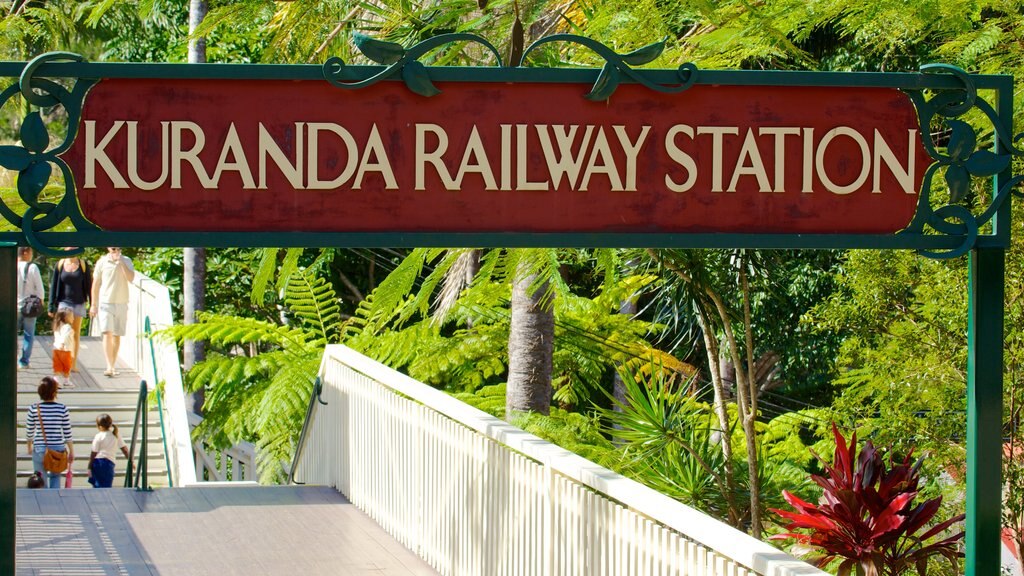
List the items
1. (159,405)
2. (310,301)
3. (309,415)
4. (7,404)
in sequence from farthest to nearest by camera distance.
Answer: (310,301) < (159,405) < (309,415) < (7,404)

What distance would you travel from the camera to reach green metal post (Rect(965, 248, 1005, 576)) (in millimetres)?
4121

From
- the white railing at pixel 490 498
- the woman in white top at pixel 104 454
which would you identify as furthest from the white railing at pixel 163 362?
the white railing at pixel 490 498

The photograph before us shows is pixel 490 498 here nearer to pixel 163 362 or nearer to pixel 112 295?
pixel 163 362

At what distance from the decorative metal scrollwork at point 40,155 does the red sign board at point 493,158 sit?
0.05m

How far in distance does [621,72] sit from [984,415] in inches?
65.3

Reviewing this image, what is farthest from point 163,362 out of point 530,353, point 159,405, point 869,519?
point 869,519

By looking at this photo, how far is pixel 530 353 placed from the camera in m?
11.1

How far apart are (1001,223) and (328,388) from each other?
7959 mm

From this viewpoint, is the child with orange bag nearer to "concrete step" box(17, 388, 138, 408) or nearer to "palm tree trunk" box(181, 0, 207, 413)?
"concrete step" box(17, 388, 138, 408)

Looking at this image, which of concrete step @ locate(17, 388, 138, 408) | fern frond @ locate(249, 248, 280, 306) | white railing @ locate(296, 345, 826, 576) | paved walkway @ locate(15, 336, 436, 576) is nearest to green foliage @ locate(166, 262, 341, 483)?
concrete step @ locate(17, 388, 138, 408)

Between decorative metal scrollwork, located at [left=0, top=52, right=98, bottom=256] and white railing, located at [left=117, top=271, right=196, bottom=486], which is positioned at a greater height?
decorative metal scrollwork, located at [left=0, top=52, right=98, bottom=256]

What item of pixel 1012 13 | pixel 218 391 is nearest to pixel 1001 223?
pixel 1012 13

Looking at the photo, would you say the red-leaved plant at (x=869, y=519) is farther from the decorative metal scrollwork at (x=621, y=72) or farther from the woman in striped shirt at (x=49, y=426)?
the woman in striped shirt at (x=49, y=426)

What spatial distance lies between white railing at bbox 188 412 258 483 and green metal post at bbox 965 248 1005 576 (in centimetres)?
1279
